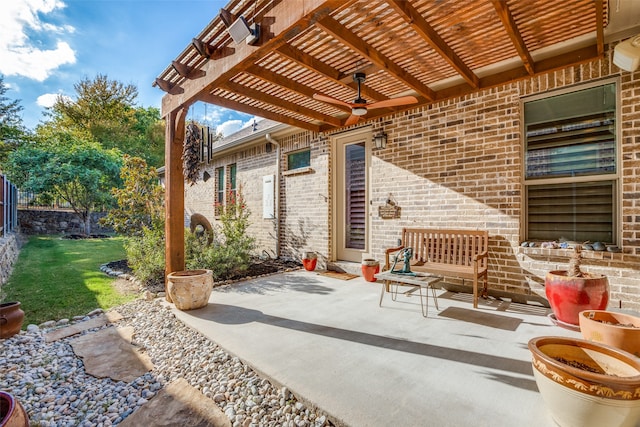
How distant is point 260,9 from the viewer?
268 cm

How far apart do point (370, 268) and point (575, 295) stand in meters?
2.74

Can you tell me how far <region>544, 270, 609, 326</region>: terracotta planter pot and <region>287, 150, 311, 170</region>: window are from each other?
16.0 feet

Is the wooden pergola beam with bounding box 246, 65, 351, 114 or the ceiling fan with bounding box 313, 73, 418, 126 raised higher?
the wooden pergola beam with bounding box 246, 65, 351, 114

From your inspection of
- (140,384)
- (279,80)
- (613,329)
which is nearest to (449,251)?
(613,329)

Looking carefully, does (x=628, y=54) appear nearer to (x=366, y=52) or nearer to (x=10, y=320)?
(x=366, y=52)

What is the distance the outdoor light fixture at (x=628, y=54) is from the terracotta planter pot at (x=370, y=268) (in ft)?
12.5

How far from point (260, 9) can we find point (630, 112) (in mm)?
3978

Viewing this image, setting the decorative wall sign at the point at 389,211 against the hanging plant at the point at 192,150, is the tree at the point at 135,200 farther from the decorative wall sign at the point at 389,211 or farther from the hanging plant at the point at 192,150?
the decorative wall sign at the point at 389,211

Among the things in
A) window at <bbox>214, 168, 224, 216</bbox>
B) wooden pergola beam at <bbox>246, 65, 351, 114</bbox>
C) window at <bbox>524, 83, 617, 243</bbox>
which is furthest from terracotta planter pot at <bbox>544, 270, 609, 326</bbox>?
window at <bbox>214, 168, 224, 216</bbox>

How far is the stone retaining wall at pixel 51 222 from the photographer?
1233 cm

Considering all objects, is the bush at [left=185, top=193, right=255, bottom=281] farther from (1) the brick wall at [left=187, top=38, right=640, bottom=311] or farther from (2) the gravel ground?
(2) the gravel ground

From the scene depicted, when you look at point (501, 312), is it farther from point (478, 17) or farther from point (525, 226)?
point (478, 17)

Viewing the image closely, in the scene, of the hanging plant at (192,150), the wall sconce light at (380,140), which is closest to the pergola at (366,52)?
the wall sconce light at (380,140)

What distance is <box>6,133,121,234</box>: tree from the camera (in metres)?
11.4
